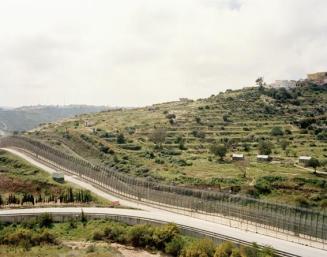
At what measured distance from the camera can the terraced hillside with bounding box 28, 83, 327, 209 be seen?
246 ft

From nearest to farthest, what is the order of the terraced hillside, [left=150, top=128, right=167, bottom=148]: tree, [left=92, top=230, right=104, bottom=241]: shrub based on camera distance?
[left=92, top=230, right=104, bottom=241]: shrub, the terraced hillside, [left=150, top=128, right=167, bottom=148]: tree

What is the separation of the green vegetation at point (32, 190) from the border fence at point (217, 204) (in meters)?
5.71

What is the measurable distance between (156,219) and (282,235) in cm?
1560

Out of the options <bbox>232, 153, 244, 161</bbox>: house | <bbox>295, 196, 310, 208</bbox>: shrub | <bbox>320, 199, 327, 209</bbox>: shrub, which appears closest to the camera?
<bbox>320, 199, 327, 209</bbox>: shrub

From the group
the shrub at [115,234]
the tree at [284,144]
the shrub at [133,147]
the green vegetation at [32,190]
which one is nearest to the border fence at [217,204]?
the green vegetation at [32,190]

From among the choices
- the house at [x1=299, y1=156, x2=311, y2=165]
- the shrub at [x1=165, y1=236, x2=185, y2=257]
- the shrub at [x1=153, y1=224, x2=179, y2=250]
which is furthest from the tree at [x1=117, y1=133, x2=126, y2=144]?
the shrub at [x1=165, y1=236, x2=185, y2=257]

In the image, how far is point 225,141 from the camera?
115500 mm

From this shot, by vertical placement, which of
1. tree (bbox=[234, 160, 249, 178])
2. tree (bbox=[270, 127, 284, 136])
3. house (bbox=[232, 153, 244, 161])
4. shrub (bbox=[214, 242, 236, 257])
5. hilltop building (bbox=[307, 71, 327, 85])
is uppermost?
hilltop building (bbox=[307, 71, 327, 85])

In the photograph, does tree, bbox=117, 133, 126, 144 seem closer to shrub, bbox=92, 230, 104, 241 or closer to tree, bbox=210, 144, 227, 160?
tree, bbox=210, 144, 227, 160

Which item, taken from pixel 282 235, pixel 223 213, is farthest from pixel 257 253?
pixel 223 213

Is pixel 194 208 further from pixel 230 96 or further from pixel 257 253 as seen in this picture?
pixel 230 96

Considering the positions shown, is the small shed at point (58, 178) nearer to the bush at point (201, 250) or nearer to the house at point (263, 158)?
the bush at point (201, 250)

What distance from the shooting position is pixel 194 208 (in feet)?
188

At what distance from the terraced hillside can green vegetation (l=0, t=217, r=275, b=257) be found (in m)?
26.1
